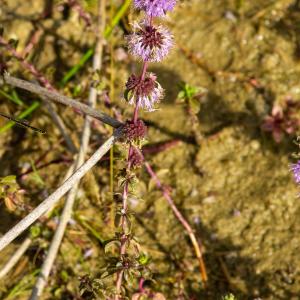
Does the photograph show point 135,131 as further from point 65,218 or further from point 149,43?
point 65,218

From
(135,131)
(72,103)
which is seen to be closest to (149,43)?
(135,131)

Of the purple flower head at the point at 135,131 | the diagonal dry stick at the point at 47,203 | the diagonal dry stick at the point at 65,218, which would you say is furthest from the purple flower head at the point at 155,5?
the diagonal dry stick at the point at 65,218

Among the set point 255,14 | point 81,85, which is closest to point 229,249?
point 81,85

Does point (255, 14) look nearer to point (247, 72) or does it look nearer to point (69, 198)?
point (247, 72)

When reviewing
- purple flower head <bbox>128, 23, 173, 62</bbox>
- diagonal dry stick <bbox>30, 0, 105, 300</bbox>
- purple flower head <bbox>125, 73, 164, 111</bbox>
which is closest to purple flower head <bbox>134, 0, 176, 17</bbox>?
purple flower head <bbox>128, 23, 173, 62</bbox>

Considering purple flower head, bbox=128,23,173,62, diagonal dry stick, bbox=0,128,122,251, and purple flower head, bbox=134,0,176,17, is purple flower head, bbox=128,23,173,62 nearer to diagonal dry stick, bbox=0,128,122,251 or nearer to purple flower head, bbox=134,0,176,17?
A: purple flower head, bbox=134,0,176,17

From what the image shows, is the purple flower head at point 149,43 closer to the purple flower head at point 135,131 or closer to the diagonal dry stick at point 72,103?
the purple flower head at point 135,131
